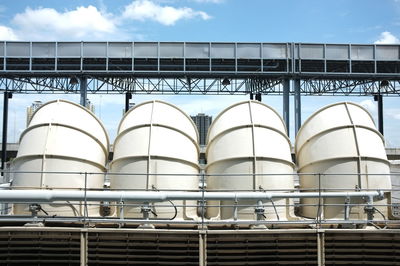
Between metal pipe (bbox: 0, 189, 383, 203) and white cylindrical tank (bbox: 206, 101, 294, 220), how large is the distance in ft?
2.07

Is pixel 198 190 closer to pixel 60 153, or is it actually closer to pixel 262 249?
pixel 262 249

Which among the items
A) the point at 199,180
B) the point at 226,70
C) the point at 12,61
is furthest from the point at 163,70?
the point at 199,180

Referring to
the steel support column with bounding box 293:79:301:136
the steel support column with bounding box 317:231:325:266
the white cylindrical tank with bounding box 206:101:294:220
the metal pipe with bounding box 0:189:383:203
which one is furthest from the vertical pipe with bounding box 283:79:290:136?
the steel support column with bounding box 317:231:325:266

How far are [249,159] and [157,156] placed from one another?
2405mm

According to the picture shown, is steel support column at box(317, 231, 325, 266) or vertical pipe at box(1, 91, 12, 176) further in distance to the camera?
vertical pipe at box(1, 91, 12, 176)

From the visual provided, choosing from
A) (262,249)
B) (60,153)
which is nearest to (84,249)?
(60,153)

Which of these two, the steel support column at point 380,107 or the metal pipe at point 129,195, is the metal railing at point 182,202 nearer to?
the metal pipe at point 129,195

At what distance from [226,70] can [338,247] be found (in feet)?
76.5

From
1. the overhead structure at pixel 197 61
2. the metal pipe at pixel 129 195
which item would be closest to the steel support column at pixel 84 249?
the metal pipe at pixel 129 195

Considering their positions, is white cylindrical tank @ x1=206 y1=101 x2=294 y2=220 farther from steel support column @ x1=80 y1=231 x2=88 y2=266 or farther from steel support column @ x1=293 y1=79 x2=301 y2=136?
steel support column @ x1=293 y1=79 x2=301 y2=136

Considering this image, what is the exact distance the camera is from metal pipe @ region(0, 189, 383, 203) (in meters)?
8.26

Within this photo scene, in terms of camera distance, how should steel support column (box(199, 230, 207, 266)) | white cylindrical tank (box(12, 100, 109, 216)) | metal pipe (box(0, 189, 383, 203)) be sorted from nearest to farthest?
steel support column (box(199, 230, 207, 266)) → metal pipe (box(0, 189, 383, 203)) → white cylindrical tank (box(12, 100, 109, 216))

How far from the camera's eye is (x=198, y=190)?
10.1 m

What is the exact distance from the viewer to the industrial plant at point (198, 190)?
8164 mm
